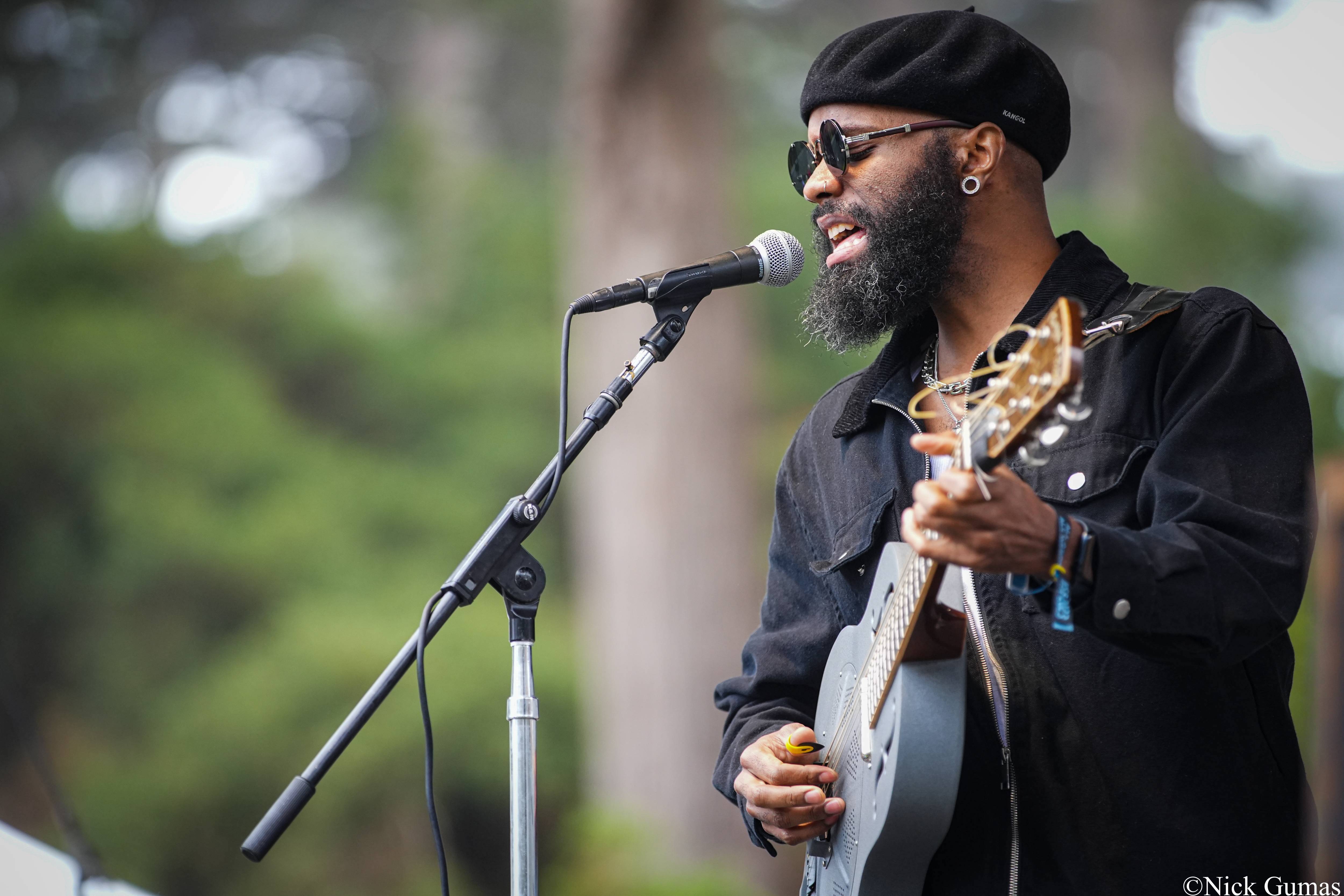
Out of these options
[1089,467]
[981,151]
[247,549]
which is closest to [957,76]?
[981,151]

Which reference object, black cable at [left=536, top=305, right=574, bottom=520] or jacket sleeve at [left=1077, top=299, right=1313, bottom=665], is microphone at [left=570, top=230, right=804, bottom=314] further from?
jacket sleeve at [left=1077, top=299, right=1313, bottom=665]

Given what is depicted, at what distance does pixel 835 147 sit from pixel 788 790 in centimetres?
113

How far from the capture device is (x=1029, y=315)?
6.98ft

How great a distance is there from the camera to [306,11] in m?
11.7

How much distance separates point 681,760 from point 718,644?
1.80 feet

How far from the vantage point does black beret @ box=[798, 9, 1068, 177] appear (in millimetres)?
2232

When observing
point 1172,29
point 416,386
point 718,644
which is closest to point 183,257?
point 416,386

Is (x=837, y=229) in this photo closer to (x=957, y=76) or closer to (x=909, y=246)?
(x=909, y=246)

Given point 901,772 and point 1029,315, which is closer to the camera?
point 901,772

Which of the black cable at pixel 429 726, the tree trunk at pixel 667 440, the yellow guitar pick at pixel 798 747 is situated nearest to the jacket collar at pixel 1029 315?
the yellow guitar pick at pixel 798 747

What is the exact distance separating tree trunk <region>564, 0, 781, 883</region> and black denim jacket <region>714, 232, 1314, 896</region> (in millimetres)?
3796

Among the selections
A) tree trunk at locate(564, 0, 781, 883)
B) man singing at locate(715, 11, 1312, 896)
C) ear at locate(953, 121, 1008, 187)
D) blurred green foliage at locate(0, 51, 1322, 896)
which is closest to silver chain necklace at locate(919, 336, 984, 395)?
man singing at locate(715, 11, 1312, 896)

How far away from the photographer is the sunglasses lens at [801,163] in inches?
93.9

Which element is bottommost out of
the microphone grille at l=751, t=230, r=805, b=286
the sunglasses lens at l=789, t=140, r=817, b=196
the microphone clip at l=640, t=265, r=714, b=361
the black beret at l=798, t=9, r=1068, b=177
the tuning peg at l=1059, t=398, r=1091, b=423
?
the tuning peg at l=1059, t=398, r=1091, b=423
